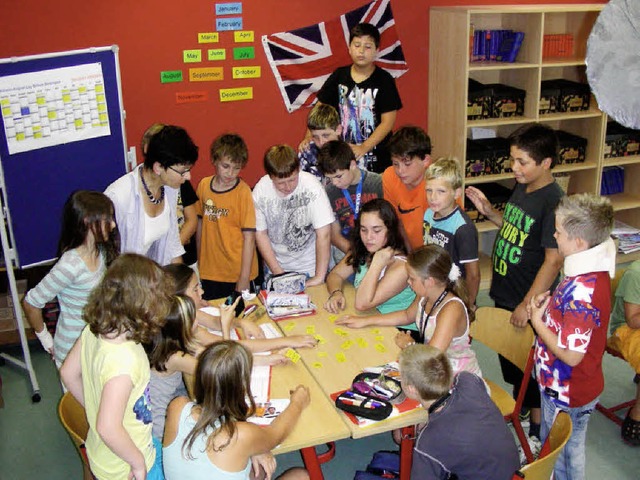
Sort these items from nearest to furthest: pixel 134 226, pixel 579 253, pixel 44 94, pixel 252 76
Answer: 1. pixel 579 253
2. pixel 134 226
3. pixel 44 94
4. pixel 252 76

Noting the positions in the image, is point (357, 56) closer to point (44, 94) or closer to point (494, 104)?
point (494, 104)

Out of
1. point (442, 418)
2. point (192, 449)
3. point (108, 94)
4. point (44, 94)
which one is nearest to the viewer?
point (192, 449)

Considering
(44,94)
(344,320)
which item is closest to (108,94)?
(44,94)

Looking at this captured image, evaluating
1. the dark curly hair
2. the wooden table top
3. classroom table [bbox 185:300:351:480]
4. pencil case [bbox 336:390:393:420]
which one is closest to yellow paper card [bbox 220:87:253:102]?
the dark curly hair

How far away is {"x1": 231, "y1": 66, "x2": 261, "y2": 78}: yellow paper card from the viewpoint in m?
5.27

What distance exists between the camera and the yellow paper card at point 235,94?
17.4ft

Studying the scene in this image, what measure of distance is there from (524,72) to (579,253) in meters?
3.33

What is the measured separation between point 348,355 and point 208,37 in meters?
3.05

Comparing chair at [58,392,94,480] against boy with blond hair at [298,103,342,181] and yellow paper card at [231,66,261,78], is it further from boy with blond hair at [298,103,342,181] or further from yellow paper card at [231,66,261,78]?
yellow paper card at [231,66,261,78]

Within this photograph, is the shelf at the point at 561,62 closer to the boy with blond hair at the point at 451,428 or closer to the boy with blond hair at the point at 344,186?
the boy with blond hair at the point at 344,186

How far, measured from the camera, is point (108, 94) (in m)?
4.45

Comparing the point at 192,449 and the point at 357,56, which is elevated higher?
the point at 357,56

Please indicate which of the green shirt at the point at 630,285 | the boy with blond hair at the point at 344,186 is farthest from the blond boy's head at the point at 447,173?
the green shirt at the point at 630,285

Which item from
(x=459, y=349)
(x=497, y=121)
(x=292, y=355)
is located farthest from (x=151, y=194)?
(x=497, y=121)
